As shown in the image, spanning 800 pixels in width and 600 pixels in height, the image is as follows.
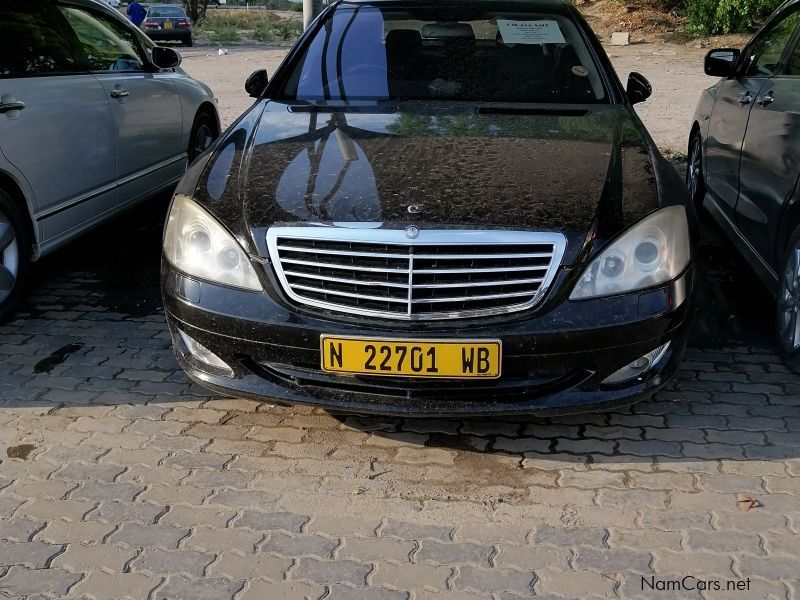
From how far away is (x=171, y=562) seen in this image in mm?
2852

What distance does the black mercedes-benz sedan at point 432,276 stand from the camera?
3176 millimetres

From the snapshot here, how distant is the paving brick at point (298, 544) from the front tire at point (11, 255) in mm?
2549

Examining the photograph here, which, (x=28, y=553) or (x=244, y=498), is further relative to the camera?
(x=244, y=498)

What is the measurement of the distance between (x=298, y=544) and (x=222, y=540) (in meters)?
0.26

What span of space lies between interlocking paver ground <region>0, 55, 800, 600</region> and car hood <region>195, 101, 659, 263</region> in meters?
0.86

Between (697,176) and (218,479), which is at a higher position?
(697,176)

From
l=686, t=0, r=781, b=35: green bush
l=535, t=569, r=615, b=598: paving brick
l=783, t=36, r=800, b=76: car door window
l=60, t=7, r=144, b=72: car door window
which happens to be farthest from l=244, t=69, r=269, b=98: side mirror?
l=686, t=0, r=781, b=35: green bush

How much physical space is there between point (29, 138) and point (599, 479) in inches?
134

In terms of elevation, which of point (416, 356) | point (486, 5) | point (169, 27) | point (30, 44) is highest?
point (486, 5)

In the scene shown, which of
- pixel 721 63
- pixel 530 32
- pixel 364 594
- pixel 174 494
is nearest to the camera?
pixel 364 594

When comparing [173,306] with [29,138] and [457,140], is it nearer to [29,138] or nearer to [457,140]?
[457,140]

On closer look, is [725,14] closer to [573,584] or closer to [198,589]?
[573,584]

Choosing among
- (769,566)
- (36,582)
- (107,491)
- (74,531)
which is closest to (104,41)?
(107,491)

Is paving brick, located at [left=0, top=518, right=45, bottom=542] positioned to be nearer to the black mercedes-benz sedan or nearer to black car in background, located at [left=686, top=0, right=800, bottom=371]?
the black mercedes-benz sedan
